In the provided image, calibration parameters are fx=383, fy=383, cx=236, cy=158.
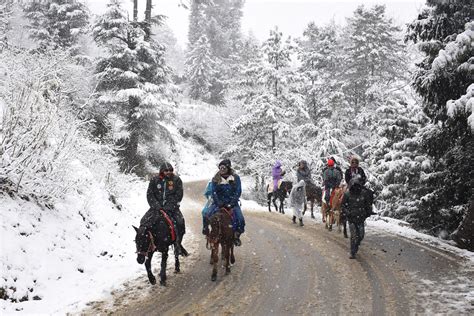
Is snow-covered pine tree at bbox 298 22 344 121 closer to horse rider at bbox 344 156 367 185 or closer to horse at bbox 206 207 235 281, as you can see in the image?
horse rider at bbox 344 156 367 185

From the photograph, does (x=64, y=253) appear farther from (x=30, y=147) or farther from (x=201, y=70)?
(x=201, y=70)

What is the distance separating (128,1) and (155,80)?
5113 mm

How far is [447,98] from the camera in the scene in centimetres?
1012

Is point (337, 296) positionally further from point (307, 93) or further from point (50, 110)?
point (307, 93)

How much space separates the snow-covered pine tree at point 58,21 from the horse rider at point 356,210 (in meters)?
25.1

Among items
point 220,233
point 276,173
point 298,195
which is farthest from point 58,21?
point 220,233

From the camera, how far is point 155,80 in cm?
2408

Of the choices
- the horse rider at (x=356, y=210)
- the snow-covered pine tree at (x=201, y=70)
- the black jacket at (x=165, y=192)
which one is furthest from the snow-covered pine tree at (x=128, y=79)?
the snow-covered pine tree at (x=201, y=70)

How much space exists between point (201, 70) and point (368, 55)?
24.2 metres

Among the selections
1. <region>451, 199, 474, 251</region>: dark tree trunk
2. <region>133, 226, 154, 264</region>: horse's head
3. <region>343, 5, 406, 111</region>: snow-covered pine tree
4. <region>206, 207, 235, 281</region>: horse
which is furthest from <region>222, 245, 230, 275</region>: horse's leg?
<region>343, 5, 406, 111</region>: snow-covered pine tree

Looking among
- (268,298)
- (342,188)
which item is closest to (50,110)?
(268,298)

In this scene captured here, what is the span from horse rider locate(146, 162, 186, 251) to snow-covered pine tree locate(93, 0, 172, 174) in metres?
15.0

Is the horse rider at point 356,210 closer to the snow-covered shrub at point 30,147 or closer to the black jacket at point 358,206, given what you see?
the black jacket at point 358,206

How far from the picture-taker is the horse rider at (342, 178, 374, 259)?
28.8 feet
